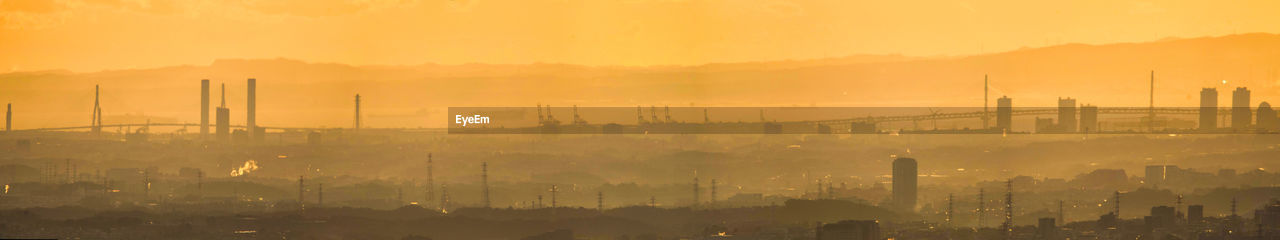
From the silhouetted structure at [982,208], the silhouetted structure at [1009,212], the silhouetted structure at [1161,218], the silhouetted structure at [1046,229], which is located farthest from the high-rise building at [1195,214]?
the silhouetted structure at [982,208]

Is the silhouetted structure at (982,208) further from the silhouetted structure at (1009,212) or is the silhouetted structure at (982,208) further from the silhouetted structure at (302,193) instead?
the silhouetted structure at (302,193)

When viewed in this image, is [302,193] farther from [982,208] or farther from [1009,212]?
[1009,212]

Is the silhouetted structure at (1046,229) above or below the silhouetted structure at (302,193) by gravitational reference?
below

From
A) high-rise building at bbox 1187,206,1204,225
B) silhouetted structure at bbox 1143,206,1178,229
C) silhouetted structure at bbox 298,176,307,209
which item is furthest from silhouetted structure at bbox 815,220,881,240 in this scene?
silhouetted structure at bbox 298,176,307,209

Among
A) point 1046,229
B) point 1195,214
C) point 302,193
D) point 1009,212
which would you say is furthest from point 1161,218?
point 302,193

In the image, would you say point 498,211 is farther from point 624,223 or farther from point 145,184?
point 145,184

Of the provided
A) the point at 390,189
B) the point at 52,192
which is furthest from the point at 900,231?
the point at 52,192
